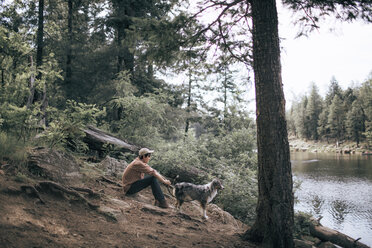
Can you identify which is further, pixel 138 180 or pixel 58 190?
pixel 138 180

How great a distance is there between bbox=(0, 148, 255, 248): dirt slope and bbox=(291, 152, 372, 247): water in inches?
217

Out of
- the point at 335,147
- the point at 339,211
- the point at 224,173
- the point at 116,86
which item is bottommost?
the point at 335,147

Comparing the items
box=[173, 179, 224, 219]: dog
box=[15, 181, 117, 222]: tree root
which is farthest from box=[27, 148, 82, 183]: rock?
box=[173, 179, 224, 219]: dog

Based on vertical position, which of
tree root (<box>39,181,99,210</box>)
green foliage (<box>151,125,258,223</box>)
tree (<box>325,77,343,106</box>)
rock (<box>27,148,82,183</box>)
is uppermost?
tree (<box>325,77,343,106</box>)

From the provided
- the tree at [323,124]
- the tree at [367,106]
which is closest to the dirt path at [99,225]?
the tree at [367,106]

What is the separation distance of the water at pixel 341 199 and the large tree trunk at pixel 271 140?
4.95 metres

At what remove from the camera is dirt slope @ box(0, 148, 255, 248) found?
314cm

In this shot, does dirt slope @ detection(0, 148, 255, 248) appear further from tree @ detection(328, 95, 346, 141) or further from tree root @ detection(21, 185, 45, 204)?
tree @ detection(328, 95, 346, 141)

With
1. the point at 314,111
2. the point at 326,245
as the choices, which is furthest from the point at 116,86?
the point at 314,111

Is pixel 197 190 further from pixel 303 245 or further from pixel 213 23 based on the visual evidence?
pixel 213 23

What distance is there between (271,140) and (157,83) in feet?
38.6

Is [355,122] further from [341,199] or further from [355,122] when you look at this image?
[341,199]

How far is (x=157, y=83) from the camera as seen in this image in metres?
15.8

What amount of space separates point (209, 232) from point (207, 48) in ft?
14.1
